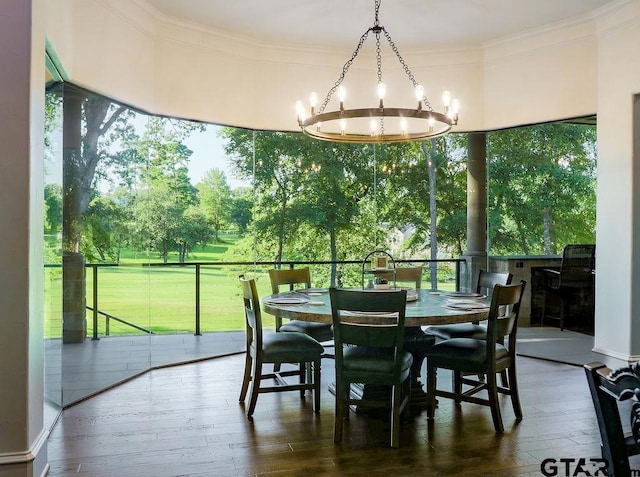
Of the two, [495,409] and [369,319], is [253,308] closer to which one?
[369,319]

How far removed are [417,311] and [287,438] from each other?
3.66ft

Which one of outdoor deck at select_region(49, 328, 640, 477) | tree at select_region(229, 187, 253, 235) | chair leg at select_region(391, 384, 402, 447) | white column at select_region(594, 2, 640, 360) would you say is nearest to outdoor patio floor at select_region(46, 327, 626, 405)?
outdoor deck at select_region(49, 328, 640, 477)

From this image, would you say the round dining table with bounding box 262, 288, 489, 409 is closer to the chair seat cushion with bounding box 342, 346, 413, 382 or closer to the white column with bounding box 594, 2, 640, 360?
the chair seat cushion with bounding box 342, 346, 413, 382

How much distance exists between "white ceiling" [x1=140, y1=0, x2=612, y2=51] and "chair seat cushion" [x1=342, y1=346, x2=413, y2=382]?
301 cm

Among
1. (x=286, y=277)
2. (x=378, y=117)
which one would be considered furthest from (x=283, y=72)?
(x=286, y=277)

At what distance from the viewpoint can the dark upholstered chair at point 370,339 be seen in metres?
3.06

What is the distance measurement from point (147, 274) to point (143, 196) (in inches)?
27.4

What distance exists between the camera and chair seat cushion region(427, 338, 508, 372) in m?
3.42

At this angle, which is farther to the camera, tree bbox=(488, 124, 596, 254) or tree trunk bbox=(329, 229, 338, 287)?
tree trunk bbox=(329, 229, 338, 287)

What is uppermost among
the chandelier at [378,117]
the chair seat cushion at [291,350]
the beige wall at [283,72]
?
the beige wall at [283,72]

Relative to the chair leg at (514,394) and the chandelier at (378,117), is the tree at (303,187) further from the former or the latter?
the chair leg at (514,394)

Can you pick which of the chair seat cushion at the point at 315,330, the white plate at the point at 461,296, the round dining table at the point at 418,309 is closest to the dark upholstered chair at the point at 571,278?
the white plate at the point at 461,296

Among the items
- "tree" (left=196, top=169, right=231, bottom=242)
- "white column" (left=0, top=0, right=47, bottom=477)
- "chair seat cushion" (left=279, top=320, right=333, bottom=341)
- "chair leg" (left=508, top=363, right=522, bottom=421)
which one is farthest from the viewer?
"tree" (left=196, top=169, right=231, bottom=242)

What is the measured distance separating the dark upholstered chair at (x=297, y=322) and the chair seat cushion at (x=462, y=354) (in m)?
0.99
